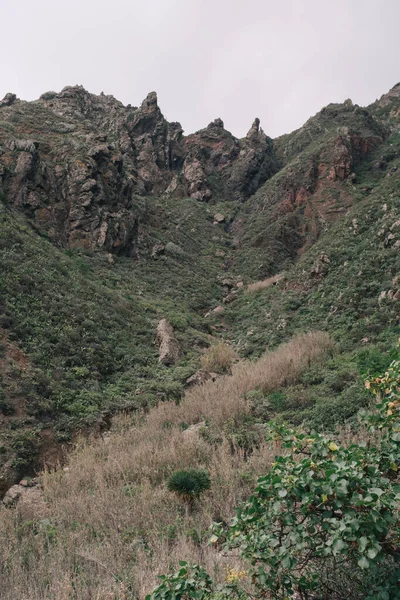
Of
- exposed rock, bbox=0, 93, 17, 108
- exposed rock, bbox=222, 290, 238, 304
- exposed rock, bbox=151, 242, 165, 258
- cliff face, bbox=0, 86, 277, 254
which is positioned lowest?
exposed rock, bbox=222, 290, 238, 304

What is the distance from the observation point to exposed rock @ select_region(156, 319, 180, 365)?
13.4 metres

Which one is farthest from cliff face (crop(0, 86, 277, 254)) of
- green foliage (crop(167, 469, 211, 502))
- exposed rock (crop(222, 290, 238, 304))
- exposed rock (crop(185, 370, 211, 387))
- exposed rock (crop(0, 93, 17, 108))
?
green foliage (crop(167, 469, 211, 502))

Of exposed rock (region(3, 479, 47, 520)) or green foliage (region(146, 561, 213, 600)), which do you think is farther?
exposed rock (region(3, 479, 47, 520))

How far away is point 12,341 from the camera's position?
10.4 m

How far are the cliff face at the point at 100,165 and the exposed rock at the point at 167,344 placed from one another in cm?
1028

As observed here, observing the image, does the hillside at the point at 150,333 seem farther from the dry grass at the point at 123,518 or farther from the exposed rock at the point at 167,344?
the exposed rock at the point at 167,344

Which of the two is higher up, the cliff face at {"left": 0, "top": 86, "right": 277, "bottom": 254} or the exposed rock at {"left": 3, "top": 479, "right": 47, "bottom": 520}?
the cliff face at {"left": 0, "top": 86, "right": 277, "bottom": 254}

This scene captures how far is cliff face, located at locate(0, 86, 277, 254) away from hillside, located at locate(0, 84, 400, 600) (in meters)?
0.19

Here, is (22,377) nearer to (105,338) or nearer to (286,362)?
(105,338)

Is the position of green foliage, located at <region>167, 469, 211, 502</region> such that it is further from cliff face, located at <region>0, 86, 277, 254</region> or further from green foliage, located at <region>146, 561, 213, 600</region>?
cliff face, located at <region>0, 86, 277, 254</region>

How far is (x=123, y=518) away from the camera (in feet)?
14.3

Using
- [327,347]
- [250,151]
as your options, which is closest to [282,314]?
[327,347]

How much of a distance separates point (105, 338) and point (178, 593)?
39.1 ft

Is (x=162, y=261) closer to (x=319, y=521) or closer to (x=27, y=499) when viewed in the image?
(x=27, y=499)
